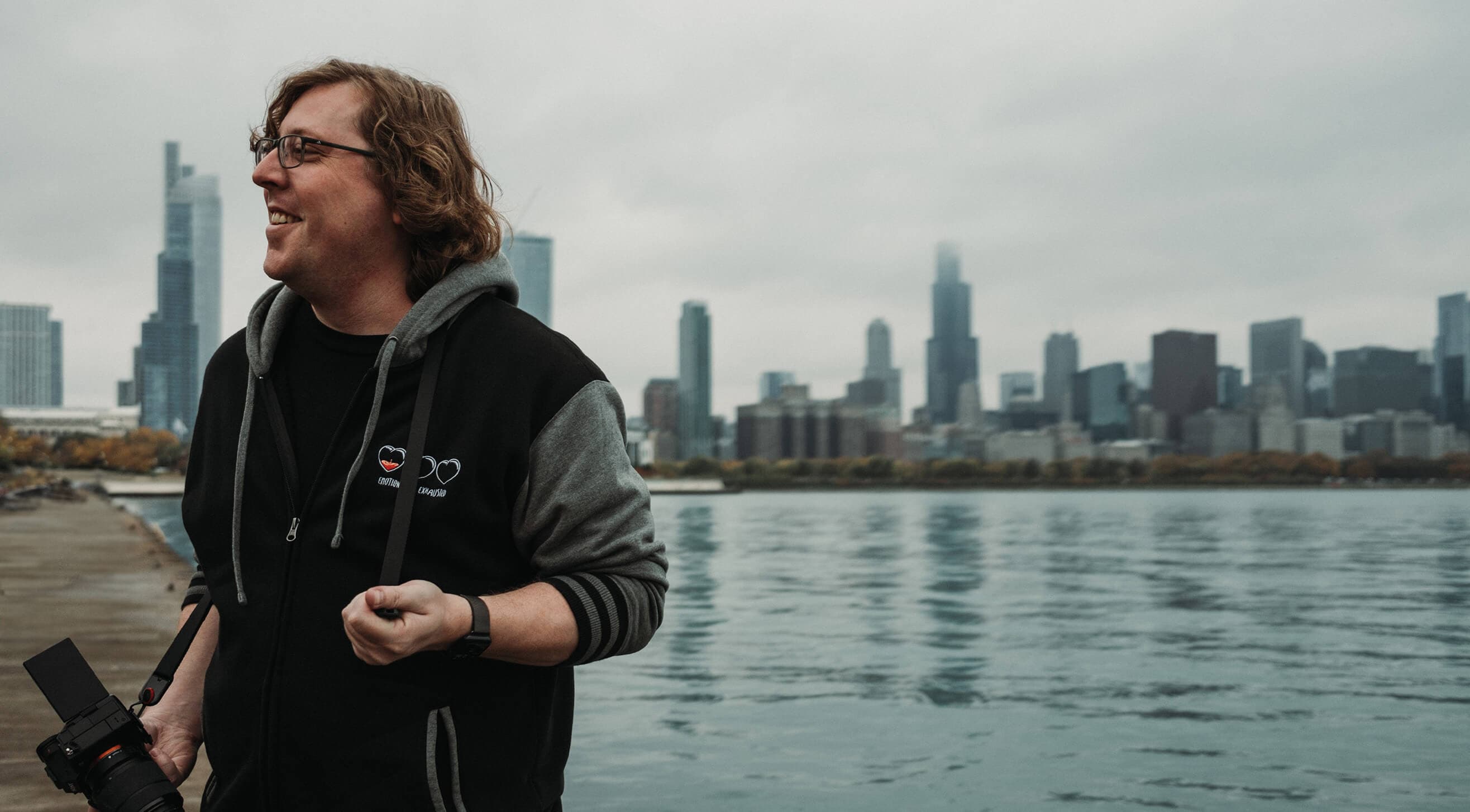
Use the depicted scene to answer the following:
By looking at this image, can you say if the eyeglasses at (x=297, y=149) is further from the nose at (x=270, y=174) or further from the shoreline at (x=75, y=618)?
the shoreline at (x=75, y=618)

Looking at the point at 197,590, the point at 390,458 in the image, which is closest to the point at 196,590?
the point at 197,590

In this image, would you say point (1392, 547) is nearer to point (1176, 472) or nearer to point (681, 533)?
point (681, 533)

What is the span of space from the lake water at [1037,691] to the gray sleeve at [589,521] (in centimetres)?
918

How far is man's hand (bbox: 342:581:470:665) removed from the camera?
1.75 metres

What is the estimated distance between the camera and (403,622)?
69.4 inches

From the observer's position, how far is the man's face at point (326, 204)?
82.5 inches

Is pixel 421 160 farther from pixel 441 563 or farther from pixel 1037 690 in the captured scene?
pixel 1037 690

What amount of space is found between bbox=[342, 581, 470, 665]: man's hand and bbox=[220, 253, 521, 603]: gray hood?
0.26 m

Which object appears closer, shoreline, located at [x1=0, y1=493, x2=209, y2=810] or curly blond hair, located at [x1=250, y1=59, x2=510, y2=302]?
curly blond hair, located at [x1=250, y1=59, x2=510, y2=302]

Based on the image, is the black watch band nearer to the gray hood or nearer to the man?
the man

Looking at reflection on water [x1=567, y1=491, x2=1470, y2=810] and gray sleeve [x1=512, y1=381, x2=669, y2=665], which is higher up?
gray sleeve [x1=512, y1=381, x2=669, y2=665]

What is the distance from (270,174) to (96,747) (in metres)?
0.98

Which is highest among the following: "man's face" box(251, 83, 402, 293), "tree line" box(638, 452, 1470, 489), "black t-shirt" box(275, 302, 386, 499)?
"man's face" box(251, 83, 402, 293)

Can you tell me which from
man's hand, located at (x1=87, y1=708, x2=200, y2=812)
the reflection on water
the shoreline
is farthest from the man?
the reflection on water
